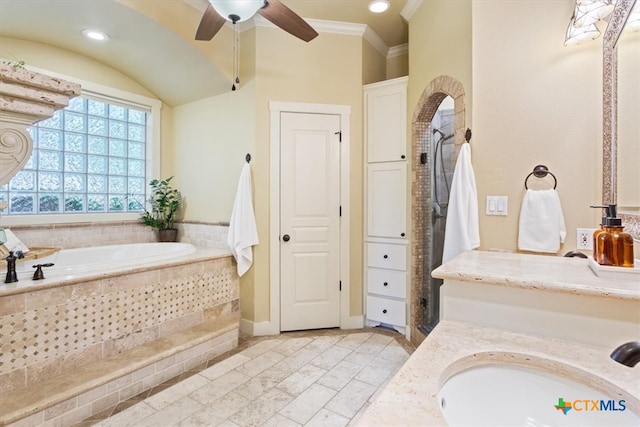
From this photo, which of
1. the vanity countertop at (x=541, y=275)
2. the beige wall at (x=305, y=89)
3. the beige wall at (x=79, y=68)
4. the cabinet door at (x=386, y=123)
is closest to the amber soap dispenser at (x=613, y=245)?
the vanity countertop at (x=541, y=275)

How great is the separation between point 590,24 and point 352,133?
1828mm

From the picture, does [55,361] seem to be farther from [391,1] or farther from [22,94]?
[391,1]

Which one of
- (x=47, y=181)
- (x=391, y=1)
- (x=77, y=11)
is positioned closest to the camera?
(x=77, y=11)

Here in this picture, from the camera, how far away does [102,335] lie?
1.99 m

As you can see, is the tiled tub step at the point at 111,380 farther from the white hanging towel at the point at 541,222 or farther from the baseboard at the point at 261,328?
the white hanging towel at the point at 541,222

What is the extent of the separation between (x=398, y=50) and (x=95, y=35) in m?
2.96

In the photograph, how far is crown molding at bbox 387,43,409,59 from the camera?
3446 mm

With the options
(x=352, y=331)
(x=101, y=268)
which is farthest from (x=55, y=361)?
(x=352, y=331)

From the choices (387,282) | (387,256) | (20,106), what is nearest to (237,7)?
(20,106)

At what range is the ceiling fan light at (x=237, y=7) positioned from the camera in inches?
67.1

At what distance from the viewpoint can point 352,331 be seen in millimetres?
3018

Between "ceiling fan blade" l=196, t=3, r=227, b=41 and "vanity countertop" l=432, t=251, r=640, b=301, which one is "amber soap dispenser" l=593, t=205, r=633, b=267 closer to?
"vanity countertop" l=432, t=251, r=640, b=301

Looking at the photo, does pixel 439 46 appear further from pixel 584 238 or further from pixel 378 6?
pixel 584 238

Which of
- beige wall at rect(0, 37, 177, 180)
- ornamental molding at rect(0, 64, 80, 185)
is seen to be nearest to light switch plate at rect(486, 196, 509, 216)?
ornamental molding at rect(0, 64, 80, 185)
